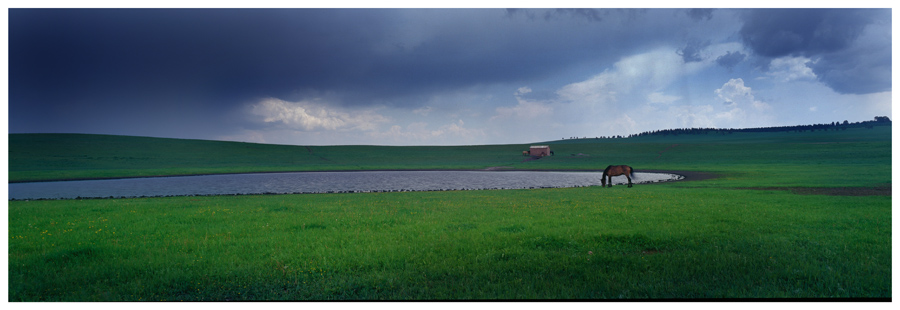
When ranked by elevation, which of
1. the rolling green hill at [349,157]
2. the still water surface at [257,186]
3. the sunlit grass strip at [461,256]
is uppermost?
the rolling green hill at [349,157]

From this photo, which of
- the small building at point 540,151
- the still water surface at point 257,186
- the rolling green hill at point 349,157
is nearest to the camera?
the still water surface at point 257,186

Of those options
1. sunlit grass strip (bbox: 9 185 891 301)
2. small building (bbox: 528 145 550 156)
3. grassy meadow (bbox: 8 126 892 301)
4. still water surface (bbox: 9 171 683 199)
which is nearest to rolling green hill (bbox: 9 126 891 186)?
small building (bbox: 528 145 550 156)

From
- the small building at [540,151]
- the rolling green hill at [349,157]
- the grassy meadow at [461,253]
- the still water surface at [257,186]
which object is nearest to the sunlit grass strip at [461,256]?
the grassy meadow at [461,253]

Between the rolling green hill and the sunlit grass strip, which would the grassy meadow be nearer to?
the sunlit grass strip

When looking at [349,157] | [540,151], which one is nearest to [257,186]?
[349,157]

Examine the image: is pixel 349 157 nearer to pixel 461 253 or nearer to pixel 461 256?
pixel 461 253

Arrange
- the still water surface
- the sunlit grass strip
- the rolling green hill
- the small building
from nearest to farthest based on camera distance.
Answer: the sunlit grass strip < the still water surface < the rolling green hill < the small building

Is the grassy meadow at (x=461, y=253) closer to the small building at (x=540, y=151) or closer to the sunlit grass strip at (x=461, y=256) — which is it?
the sunlit grass strip at (x=461, y=256)

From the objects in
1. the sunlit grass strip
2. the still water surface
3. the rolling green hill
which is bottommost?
the still water surface

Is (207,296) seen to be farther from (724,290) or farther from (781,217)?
(781,217)

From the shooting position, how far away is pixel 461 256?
9.77 metres

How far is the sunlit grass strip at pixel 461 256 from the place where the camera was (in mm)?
7793

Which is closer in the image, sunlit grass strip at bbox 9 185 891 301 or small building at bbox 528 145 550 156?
sunlit grass strip at bbox 9 185 891 301

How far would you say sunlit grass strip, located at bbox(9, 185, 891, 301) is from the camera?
7.79m
